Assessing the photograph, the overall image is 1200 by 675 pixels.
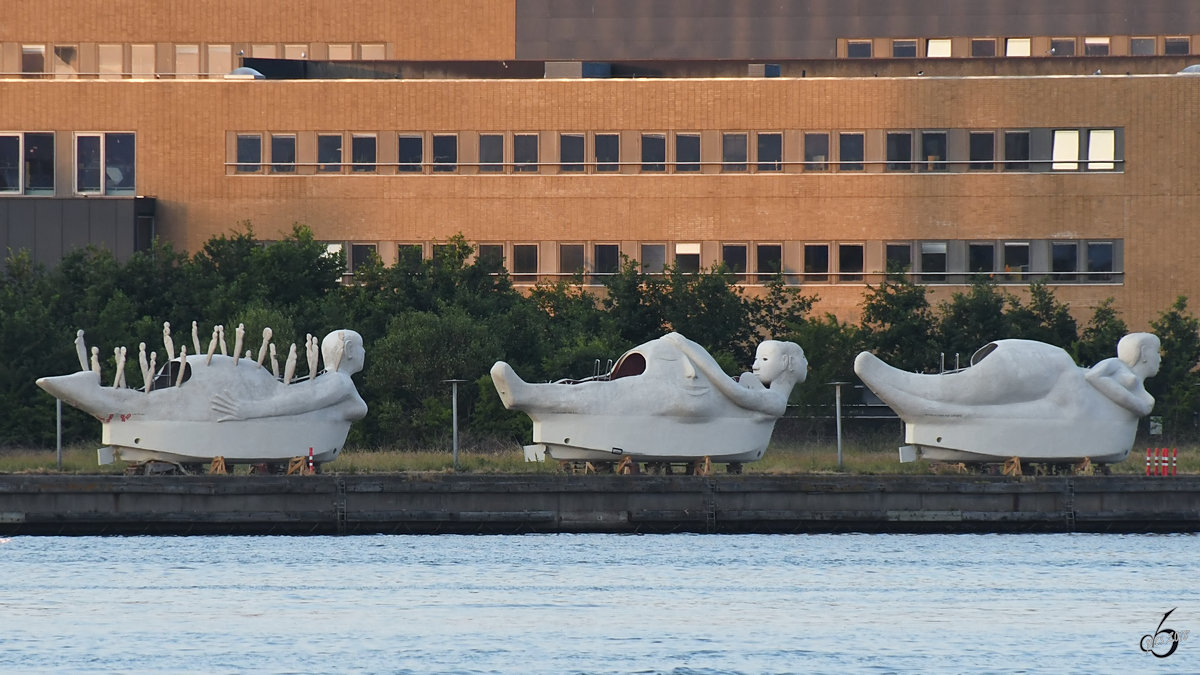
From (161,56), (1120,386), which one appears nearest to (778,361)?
(1120,386)

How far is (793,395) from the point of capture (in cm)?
7119

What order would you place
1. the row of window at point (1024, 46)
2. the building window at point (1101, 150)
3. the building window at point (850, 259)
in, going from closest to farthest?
1. the building window at point (1101, 150)
2. the building window at point (850, 259)
3. the row of window at point (1024, 46)

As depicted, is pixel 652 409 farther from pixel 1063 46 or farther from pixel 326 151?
pixel 1063 46

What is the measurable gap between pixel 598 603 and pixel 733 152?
43.6 meters

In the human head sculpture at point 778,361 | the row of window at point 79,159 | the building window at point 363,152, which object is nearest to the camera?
the human head sculpture at point 778,361

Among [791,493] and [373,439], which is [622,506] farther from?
[373,439]

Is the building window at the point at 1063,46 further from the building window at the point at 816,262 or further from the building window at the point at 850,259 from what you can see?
the building window at the point at 816,262

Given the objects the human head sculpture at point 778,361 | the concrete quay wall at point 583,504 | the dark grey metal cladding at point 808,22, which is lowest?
the concrete quay wall at point 583,504

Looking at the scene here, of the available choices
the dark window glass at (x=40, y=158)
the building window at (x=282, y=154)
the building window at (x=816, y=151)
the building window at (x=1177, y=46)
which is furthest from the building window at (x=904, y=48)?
the dark window glass at (x=40, y=158)

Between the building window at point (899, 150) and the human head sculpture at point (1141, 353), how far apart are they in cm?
2833

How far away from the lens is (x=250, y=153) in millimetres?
85438

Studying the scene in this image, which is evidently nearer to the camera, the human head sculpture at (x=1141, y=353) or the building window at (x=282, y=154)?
the human head sculpture at (x=1141, y=353)

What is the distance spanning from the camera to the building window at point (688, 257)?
84.3 metres

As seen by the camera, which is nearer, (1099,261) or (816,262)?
(1099,261)
